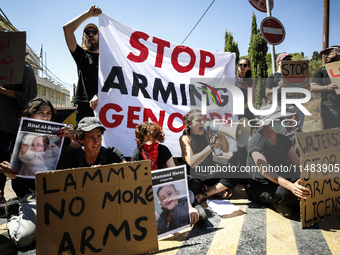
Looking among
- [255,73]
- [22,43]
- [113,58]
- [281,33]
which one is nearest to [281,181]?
[113,58]

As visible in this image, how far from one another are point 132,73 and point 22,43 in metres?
1.37

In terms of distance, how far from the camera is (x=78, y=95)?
3258mm

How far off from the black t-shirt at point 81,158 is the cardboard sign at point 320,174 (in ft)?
5.92

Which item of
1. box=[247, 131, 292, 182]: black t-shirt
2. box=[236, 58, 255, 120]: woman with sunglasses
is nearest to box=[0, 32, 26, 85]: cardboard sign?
box=[247, 131, 292, 182]: black t-shirt

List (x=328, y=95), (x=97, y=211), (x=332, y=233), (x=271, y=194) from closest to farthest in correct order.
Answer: (x=97, y=211) < (x=332, y=233) < (x=271, y=194) < (x=328, y=95)

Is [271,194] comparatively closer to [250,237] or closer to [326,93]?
[250,237]

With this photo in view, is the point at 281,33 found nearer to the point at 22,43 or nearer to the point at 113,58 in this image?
the point at 113,58

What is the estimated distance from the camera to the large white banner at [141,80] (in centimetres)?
327

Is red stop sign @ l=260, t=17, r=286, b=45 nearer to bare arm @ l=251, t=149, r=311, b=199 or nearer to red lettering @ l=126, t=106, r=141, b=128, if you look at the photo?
bare arm @ l=251, t=149, r=311, b=199

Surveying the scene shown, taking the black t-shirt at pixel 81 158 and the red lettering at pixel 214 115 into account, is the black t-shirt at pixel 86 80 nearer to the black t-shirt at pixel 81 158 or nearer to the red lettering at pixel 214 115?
the black t-shirt at pixel 81 158

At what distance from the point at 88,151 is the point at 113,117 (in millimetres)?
1052

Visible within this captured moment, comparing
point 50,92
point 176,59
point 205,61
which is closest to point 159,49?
point 176,59

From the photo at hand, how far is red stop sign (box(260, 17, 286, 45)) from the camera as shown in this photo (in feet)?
16.1

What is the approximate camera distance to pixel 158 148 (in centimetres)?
272
